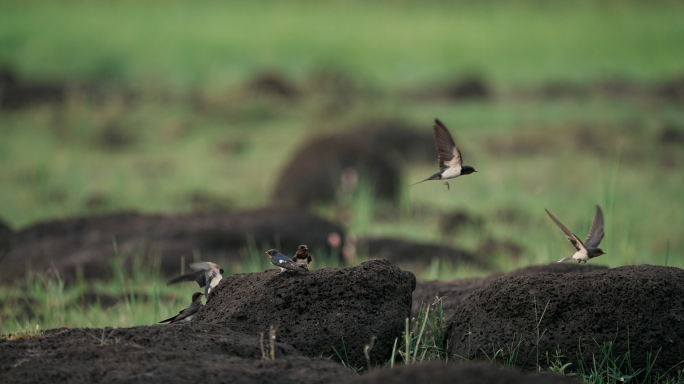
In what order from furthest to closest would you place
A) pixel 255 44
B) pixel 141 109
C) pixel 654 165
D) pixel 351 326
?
pixel 255 44 → pixel 141 109 → pixel 654 165 → pixel 351 326

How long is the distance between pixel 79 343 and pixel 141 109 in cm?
1472

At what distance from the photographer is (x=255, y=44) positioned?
79.7 ft

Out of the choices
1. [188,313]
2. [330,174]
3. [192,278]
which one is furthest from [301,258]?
[330,174]

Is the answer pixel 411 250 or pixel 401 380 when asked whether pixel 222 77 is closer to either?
pixel 411 250

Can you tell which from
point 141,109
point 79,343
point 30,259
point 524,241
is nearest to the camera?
point 79,343

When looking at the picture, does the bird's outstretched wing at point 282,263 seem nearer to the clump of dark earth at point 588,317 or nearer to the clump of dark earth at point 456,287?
the clump of dark earth at point 588,317

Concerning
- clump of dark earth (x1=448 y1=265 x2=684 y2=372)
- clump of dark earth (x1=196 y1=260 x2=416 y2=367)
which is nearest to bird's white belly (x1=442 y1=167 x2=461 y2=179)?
clump of dark earth (x1=196 y1=260 x2=416 y2=367)

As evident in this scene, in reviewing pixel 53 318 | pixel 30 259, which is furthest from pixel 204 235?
pixel 53 318

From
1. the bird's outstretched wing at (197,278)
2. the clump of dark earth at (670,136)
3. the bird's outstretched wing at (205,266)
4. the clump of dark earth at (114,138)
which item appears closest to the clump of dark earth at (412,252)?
the bird's outstretched wing at (197,278)

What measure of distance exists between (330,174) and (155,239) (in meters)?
3.57

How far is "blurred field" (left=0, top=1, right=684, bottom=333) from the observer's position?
900cm

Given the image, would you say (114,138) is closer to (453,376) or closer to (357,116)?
(357,116)

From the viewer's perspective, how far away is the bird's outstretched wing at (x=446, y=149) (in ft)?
8.93

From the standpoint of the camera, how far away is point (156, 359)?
8.12ft
